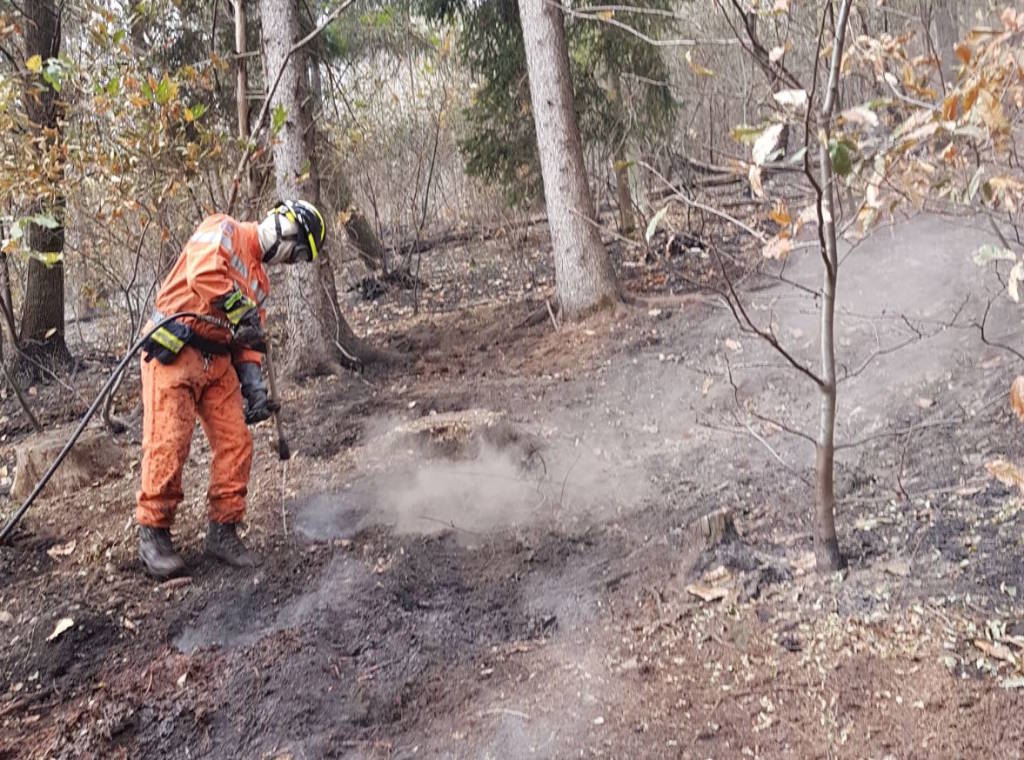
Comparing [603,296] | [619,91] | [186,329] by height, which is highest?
[619,91]

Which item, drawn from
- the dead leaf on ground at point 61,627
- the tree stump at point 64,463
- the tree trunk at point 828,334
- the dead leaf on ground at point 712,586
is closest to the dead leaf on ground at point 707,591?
the dead leaf on ground at point 712,586

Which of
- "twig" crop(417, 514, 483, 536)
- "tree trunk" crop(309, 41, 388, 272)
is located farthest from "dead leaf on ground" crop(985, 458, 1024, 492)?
"tree trunk" crop(309, 41, 388, 272)

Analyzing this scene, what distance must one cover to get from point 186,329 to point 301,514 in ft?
4.91

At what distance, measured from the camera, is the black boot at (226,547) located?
16.1 feet

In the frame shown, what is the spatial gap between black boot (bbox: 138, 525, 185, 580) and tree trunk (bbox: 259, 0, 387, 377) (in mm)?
3679

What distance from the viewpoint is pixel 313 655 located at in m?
3.83

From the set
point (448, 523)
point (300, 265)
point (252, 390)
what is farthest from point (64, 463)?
point (448, 523)

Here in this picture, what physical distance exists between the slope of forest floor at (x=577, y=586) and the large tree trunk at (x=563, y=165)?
5.96ft

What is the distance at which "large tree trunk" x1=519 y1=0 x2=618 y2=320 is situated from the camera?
29.0ft

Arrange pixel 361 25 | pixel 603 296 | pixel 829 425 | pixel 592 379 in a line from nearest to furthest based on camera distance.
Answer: pixel 829 425
pixel 592 379
pixel 603 296
pixel 361 25

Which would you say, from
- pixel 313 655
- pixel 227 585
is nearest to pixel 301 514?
pixel 227 585

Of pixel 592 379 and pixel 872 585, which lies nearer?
pixel 872 585

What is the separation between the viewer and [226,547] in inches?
194

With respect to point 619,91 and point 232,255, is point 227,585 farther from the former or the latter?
point 619,91
